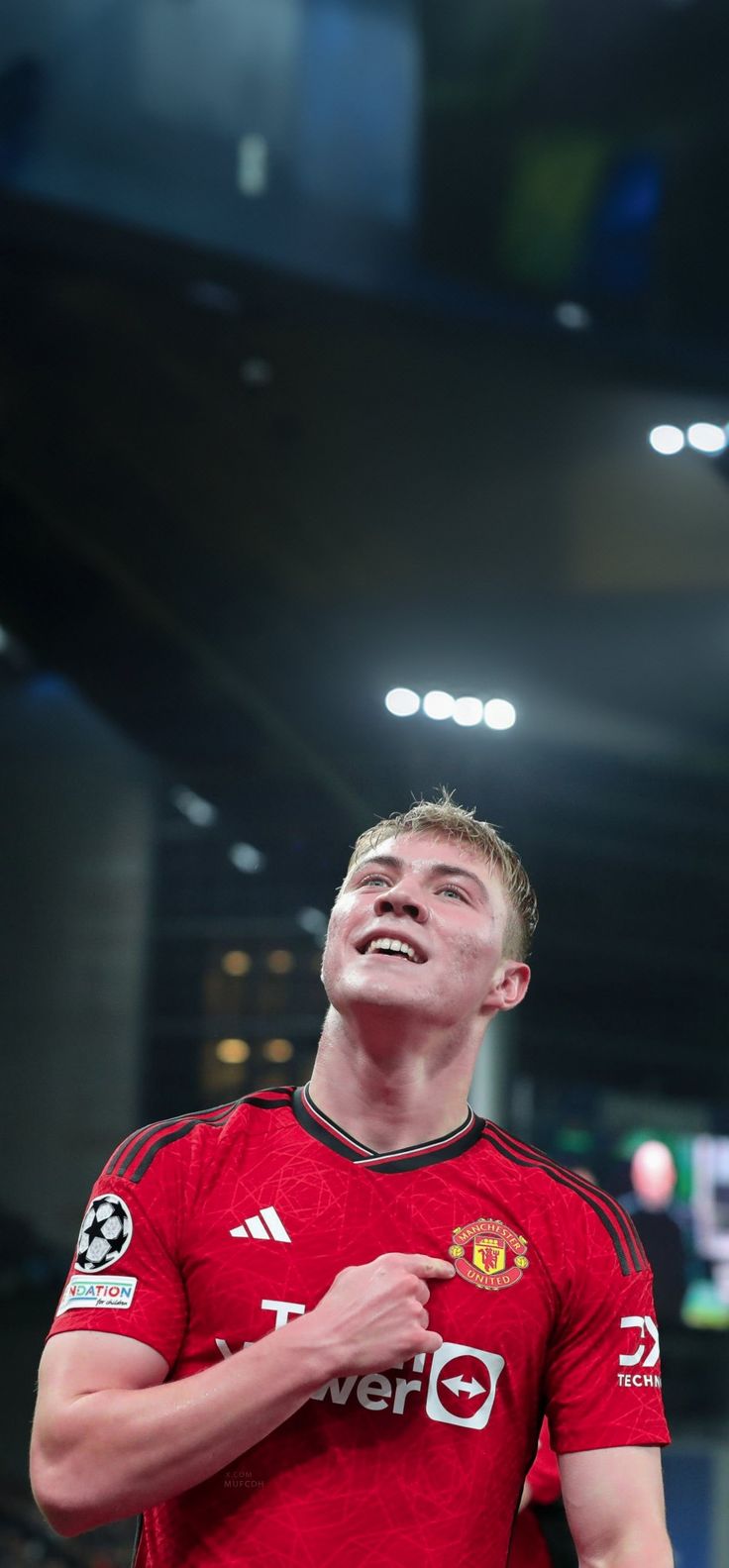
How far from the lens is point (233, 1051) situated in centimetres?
1351

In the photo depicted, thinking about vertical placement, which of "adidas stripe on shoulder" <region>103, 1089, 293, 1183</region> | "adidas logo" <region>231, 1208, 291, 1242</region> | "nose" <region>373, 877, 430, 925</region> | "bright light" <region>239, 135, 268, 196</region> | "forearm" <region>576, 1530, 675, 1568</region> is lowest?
"forearm" <region>576, 1530, 675, 1568</region>

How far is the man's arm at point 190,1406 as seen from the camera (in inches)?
59.6

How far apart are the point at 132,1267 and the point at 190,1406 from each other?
22 centimetres

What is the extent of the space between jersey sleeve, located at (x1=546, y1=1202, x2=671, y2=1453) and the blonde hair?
17.5 inches

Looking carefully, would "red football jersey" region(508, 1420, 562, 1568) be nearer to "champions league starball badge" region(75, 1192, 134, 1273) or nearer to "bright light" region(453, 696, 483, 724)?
"champions league starball badge" region(75, 1192, 134, 1273)

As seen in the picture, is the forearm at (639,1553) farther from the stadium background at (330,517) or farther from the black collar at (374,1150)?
the stadium background at (330,517)

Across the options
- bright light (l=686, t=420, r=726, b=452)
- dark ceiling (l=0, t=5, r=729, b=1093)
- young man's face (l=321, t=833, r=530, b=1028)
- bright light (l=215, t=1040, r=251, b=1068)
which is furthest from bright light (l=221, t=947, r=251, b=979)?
young man's face (l=321, t=833, r=530, b=1028)

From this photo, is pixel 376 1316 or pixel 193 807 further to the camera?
pixel 193 807

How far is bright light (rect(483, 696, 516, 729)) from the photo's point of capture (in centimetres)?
931

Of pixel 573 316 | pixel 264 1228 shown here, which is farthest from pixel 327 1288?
pixel 573 316

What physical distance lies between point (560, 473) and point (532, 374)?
0.68m

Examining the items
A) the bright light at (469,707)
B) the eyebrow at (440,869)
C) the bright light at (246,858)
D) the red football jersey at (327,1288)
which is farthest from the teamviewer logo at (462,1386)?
the bright light at (246,858)

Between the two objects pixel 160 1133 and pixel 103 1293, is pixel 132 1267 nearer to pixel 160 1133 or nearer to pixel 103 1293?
pixel 103 1293

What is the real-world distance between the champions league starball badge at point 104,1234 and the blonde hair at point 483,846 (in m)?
0.65
